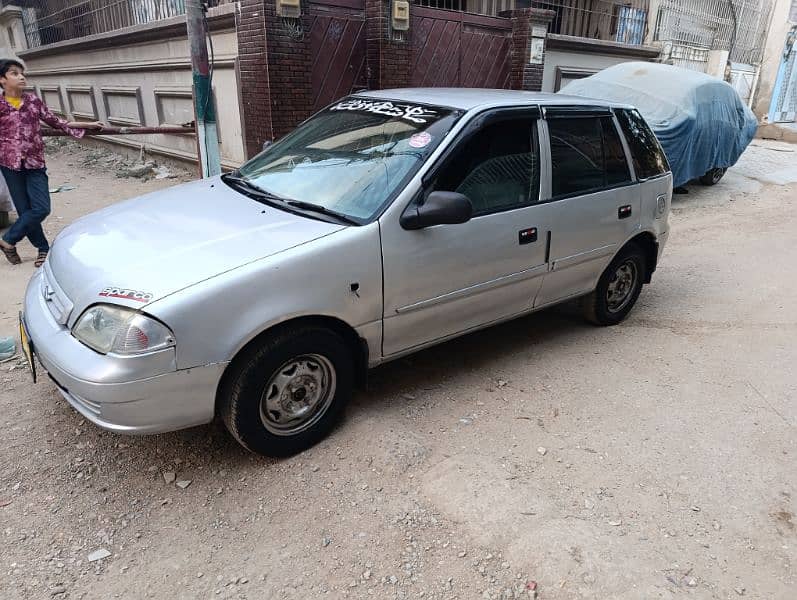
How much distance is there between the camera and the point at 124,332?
2.50m

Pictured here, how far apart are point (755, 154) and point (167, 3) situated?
41.9ft

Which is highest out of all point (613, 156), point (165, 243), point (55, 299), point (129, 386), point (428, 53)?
point (428, 53)

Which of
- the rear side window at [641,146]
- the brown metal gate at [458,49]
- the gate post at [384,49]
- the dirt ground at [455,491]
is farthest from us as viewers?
the brown metal gate at [458,49]

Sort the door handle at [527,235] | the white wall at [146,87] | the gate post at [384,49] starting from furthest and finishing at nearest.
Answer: the white wall at [146,87]
the gate post at [384,49]
the door handle at [527,235]

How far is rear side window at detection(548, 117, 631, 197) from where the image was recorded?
4.03 metres

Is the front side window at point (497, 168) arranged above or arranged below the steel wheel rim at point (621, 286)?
above

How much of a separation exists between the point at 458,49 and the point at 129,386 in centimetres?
874

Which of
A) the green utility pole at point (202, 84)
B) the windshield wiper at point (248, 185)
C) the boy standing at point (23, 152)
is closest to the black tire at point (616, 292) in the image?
the windshield wiper at point (248, 185)

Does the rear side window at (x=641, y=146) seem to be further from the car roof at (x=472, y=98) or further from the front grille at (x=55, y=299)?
the front grille at (x=55, y=299)

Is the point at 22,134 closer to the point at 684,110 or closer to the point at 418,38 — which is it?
the point at 418,38

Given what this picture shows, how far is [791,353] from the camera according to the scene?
4648mm

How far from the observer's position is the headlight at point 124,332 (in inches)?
97.9

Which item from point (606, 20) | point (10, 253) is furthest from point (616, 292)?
point (606, 20)

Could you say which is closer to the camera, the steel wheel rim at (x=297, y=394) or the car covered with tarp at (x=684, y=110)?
the steel wheel rim at (x=297, y=394)
